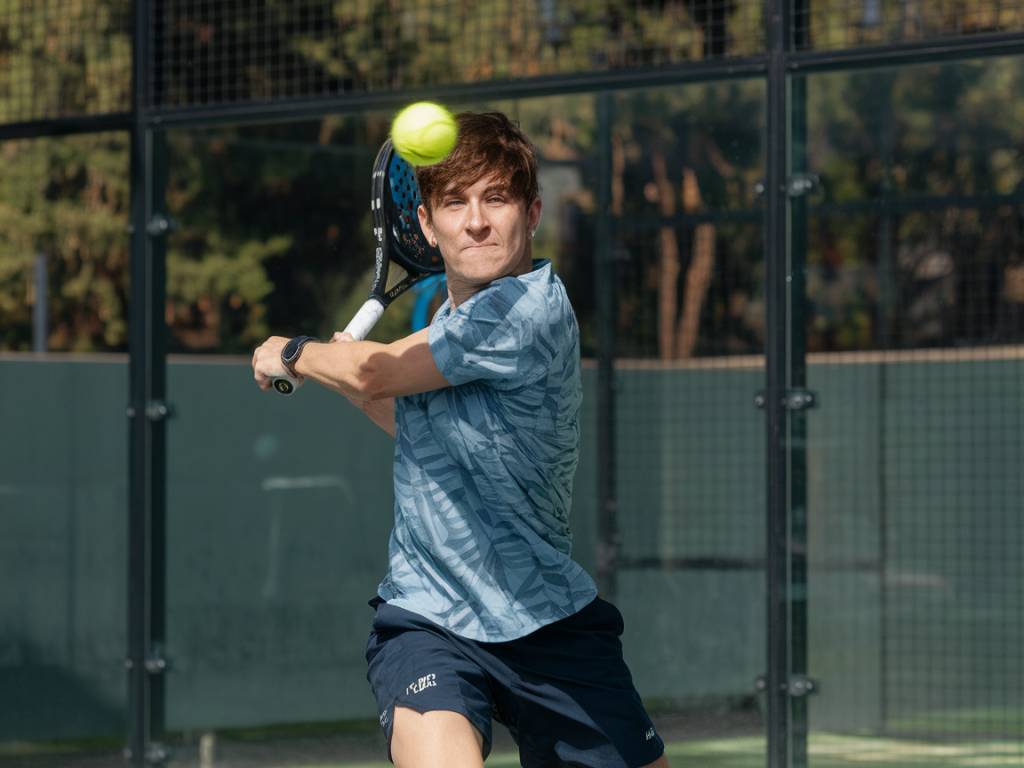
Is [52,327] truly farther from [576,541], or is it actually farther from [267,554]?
[576,541]

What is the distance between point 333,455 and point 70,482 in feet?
2.71

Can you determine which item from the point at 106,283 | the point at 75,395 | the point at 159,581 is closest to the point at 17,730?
the point at 159,581

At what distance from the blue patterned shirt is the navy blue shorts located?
5 cm

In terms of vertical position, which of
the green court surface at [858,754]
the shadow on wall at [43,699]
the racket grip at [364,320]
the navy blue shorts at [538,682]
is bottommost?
the green court surface at [858,754]

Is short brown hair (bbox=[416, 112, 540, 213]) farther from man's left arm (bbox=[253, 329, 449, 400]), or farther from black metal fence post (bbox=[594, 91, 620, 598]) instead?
black metal fence post (bbox=[594, 91, 620, 598])

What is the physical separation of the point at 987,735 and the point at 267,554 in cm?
228

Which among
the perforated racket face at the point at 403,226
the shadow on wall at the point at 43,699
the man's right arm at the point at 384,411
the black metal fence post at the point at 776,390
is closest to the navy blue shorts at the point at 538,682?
the man's right arm at the point at 384,411

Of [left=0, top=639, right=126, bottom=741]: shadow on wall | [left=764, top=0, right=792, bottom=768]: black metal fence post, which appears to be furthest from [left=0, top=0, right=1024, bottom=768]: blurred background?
[left=764, top=0, right=792, bottom=768]: black metal fence post

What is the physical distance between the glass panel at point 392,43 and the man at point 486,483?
2285mm

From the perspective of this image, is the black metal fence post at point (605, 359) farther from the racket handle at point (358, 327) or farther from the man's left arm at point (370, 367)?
the man's left arm at point (370, 367)

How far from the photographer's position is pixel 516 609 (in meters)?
3.09

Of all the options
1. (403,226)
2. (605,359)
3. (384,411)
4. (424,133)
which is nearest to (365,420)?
(605,359)

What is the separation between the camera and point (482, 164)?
10.2ft

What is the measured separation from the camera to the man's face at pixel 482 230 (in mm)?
3104
